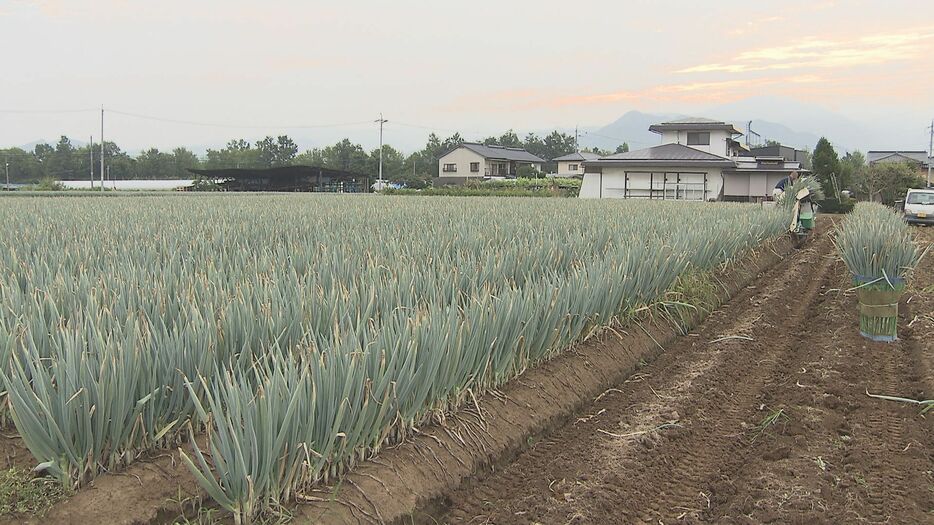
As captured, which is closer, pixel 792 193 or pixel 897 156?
pixel 792 193

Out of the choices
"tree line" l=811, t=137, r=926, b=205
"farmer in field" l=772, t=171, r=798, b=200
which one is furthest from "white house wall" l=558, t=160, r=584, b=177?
"farmer in field" l=772, t=171, r=798, b=200

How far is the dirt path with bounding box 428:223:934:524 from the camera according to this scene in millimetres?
2736

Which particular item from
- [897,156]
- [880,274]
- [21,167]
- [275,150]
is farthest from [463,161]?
[880,274]

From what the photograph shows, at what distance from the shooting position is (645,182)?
34781mm

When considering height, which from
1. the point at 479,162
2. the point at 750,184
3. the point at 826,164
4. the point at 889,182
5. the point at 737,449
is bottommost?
the point at 737,449

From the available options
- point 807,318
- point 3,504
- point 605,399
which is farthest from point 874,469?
point 807,318

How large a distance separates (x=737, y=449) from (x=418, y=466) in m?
1.68

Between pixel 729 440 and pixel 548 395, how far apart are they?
978 mm

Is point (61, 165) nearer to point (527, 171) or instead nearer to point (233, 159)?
point (233, 159)

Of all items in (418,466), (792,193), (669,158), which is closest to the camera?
(418,466)

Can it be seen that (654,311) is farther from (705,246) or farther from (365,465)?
(365,465)

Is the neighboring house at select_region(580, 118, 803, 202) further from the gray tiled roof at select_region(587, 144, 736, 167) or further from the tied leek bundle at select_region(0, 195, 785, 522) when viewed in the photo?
the tied leek bundle at select_region(0, 195, 785, 522)

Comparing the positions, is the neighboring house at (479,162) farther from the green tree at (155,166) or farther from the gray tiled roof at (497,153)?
the green tree at (155,166)

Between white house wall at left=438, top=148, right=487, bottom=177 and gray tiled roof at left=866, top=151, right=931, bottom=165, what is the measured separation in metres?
43.2
